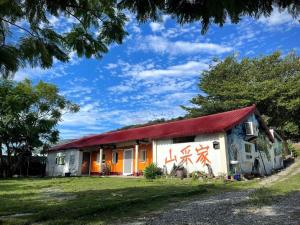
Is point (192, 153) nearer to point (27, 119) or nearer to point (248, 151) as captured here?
point (248, 151)

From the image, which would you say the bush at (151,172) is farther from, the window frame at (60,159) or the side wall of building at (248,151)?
the window frame at (60,159)

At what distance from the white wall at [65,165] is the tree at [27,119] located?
1497mm

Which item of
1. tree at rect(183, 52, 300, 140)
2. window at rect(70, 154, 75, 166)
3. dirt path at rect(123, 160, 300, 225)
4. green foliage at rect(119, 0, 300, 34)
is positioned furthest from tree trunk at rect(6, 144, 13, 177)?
green foliage at rect(119, 0, 300, 34)

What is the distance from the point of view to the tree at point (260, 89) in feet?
105

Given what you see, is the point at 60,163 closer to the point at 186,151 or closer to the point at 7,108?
the point at 7,108

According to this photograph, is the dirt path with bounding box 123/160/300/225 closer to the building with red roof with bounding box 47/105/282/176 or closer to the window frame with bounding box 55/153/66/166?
the building with red roof with bounding box 47/105/282/176

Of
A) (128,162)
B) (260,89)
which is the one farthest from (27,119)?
(260,89)

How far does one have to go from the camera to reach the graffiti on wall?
679 inches

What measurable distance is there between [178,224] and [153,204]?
2.44m

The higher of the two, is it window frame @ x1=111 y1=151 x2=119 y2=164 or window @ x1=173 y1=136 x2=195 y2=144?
window @ x1=173 y1=136 x2=195 y2=144

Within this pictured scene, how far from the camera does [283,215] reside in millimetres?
6121

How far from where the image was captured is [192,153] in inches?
702

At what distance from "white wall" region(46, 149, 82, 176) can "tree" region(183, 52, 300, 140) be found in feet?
54.3

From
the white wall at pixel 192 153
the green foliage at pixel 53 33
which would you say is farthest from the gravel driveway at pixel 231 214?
the white wall at pixel 192 153
